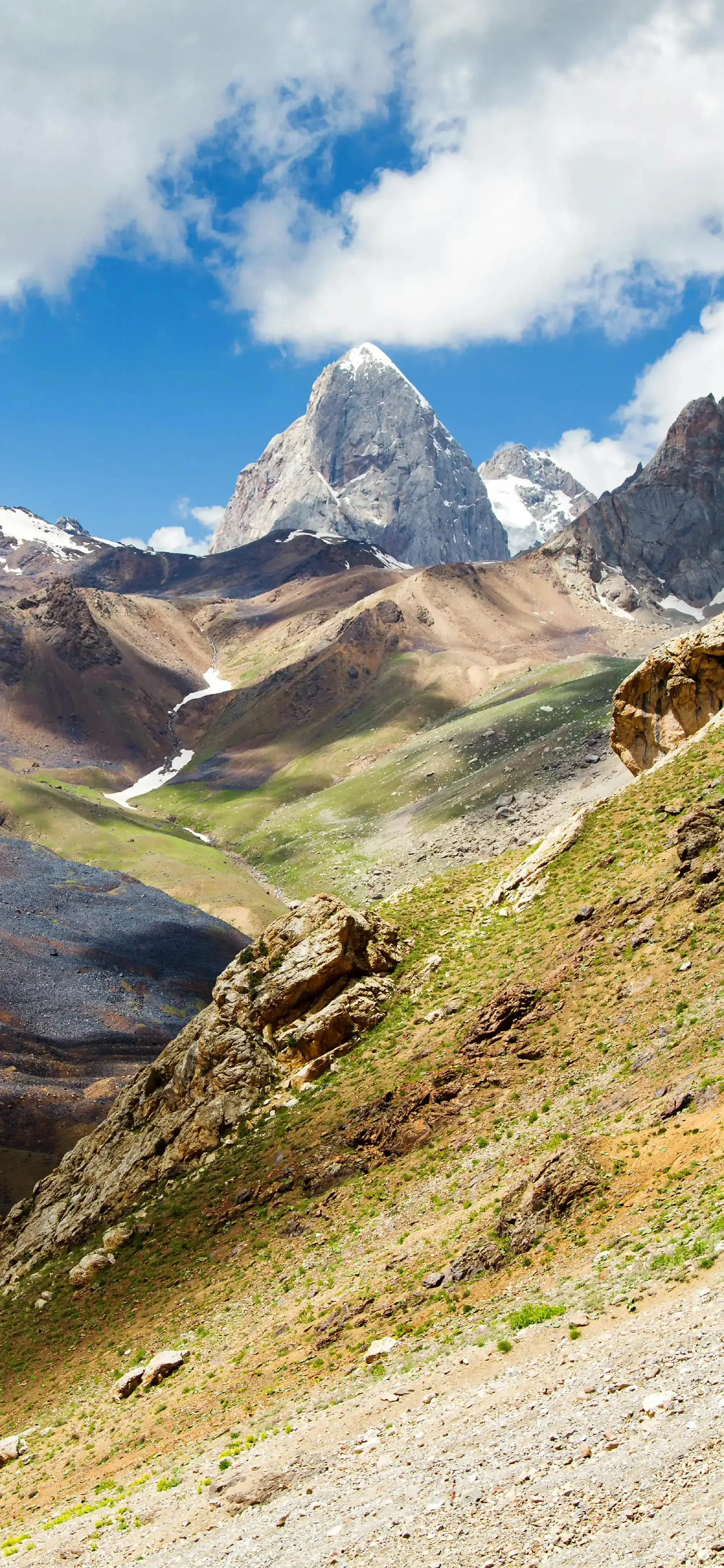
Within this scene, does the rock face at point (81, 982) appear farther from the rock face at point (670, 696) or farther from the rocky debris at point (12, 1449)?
the rock face at point (670, 696)

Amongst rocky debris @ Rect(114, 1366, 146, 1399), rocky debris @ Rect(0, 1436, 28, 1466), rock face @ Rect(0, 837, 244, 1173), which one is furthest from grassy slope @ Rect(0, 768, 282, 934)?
rocky debris @ Rect(114, 1366, 146, 1399)

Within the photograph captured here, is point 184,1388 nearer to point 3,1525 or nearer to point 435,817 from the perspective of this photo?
point 3,1525

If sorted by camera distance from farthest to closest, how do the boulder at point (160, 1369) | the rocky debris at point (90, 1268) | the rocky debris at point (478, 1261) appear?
the rocky debris at point (90, 1268) < the boulder at point (160, 1369) < the rocky debris at point (478, 1261)

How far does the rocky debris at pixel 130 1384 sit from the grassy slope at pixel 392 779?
290 feet

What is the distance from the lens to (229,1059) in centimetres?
3856

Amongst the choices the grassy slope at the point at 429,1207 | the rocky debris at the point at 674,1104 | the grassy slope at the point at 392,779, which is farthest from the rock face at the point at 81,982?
the rocky debris at the point at 674,1104

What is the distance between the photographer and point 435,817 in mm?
125500

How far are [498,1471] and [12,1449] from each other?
60.7ft

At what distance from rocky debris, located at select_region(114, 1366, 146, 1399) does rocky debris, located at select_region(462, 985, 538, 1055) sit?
12.4 meters

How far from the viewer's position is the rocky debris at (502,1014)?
30594 millimetres

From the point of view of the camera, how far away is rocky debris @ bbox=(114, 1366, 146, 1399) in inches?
1030

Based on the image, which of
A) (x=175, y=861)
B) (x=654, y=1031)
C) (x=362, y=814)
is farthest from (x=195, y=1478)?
(x=362, y=814)

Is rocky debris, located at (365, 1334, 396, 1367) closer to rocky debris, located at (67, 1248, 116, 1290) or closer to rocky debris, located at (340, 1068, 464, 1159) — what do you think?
rocky debris, located at (340, 1068, 464, 1159)

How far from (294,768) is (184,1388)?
170 meters
